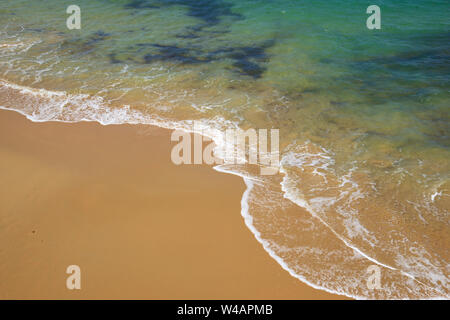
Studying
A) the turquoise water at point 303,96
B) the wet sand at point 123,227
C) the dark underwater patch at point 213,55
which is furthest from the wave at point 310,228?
the dark underwater patch at point 213,55

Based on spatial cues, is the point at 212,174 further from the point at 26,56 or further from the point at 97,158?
the point at 26,56

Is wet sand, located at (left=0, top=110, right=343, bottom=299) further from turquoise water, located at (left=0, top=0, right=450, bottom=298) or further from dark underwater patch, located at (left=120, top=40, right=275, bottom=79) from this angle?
dark underwater patch, located at (left=120, top=40, right=275, bottom=79)

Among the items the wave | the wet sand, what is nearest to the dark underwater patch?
the wave

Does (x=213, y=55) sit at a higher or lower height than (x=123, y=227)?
higher

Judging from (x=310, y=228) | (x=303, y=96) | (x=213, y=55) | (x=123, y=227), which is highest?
(x=213, y=55)

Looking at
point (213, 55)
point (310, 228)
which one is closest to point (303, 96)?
point (213, 55)

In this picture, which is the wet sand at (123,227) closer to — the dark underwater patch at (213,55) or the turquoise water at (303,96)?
the turquoise water at (303,96)

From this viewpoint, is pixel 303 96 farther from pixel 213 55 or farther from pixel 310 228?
pixel 310 228
